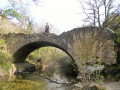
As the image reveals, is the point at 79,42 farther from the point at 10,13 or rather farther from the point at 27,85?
the point at 10,13

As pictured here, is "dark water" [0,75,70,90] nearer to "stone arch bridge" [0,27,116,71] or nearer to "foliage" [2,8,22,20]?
"stone arch bridge" [0,27,116,71]

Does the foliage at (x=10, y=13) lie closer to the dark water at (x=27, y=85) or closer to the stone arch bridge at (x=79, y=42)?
the stone arch bridge at (x=79, y=42)

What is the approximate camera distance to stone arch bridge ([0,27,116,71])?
4777 mm

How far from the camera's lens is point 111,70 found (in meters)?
5.91

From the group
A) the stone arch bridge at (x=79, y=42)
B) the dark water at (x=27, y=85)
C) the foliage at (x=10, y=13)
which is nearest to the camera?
the stone arch bridge at (x=79, y=42)

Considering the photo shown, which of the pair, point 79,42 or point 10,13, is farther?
point 10,13

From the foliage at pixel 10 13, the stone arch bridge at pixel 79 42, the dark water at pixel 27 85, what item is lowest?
the dark water at pixel 27 85

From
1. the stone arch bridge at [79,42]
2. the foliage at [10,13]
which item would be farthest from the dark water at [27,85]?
the foliage at [10,13]

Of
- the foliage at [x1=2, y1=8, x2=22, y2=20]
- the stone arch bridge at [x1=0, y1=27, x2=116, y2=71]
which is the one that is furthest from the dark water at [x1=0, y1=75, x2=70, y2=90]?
the foliage at [x1=2, y1=8, x2=22, y2=20]

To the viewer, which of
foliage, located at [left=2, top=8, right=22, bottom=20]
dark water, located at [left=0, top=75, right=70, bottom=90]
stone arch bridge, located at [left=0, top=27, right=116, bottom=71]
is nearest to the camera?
stone arch bridge, located at [left=0, top=27, right=116, bottom=71]

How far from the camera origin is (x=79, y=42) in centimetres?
525

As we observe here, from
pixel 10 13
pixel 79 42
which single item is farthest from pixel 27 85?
pixel 10 13

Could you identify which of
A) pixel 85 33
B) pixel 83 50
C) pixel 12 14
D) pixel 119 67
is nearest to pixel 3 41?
pixel 12 14

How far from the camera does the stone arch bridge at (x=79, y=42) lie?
15.7 feet
